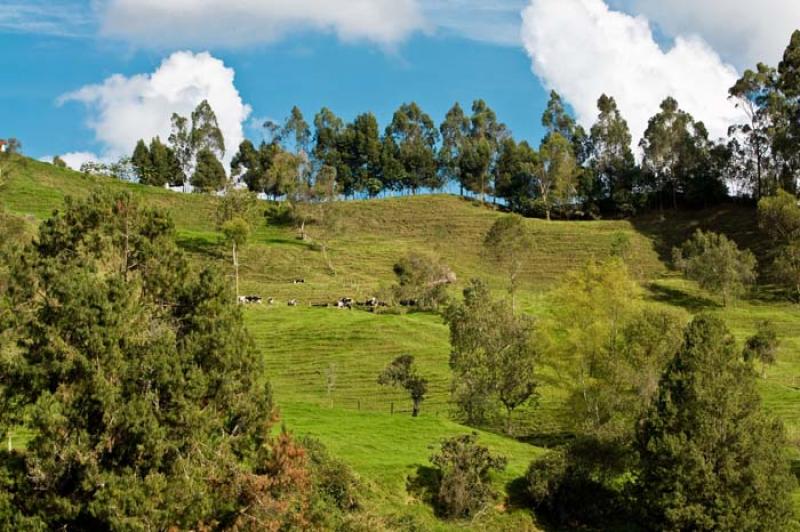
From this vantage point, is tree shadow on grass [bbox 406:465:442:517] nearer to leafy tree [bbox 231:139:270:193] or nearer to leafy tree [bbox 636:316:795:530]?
leafy tree [bbox 636:316:795:530]

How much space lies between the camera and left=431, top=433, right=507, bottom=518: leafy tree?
36.2 meters

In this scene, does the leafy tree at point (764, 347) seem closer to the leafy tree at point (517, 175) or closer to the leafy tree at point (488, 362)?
the leafy tree at point (488, 362)

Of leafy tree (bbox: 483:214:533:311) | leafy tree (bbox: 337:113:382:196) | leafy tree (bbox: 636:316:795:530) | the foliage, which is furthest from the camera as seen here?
leafy tree (bbox: 337:113:382:196)

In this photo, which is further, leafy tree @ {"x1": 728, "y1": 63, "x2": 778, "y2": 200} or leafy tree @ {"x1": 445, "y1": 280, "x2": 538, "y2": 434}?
leafy tree @ {"x1": 728, "y1": 63, "x2": 778, "y2": 200}

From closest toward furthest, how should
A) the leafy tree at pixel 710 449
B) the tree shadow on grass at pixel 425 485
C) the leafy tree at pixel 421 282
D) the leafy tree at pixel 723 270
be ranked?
the leafy tree at pixel 710 449, the tree shadow on grass at pixel 425 485, the leafy tree at pixel 421 282, the leafy tree at pixel 723 270

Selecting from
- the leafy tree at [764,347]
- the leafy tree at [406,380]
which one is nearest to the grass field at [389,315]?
the leafy tree at [764,347]

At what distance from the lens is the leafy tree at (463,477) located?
36.2 meters

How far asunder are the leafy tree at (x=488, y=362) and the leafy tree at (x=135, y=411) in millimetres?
24395

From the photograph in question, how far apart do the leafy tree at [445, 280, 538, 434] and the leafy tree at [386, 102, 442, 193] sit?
118 m

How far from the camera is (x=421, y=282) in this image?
301ft

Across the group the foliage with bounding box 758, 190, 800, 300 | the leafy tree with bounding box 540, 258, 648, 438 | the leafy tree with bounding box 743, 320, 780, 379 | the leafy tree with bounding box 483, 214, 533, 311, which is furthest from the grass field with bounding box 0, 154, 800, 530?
the leafy tree with bounding box 483, 214, 533, 311

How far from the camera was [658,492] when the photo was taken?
3522cm

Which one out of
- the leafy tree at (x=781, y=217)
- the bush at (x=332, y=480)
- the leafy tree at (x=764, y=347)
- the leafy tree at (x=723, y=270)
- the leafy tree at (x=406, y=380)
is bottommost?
the bush at (x=332, y=480)

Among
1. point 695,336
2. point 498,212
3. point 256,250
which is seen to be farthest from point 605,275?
point 498,212
